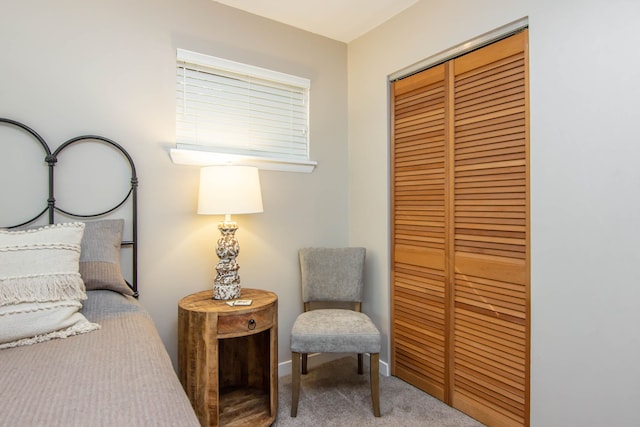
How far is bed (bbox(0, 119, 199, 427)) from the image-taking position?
0.78 meters

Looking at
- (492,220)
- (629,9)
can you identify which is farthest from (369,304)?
(629,9)

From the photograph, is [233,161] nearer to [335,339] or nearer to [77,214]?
[77,214]

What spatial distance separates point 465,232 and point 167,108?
1882mm

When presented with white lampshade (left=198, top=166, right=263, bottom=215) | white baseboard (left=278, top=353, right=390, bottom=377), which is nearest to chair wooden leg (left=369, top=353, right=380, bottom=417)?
white baseboard (left=278, top=353, right=390, bottom=377)

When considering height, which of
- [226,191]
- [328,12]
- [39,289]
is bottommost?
[39,289]

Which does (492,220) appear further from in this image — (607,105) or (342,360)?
(342,360)

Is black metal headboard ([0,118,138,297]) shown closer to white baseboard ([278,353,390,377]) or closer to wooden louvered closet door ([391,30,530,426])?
white baseboard ([278,353,390,377])

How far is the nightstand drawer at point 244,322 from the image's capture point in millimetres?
1742

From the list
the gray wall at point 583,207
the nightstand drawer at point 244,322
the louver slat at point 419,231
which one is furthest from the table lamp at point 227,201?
the gray wall at point 583,207

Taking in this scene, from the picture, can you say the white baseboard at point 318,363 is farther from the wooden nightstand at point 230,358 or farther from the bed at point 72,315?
the bed at point 72,315

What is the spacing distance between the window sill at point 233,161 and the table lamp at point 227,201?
205mm

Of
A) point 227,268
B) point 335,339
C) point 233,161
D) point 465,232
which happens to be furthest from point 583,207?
point 233,161

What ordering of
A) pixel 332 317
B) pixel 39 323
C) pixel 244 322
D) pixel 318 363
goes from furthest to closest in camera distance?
pixel 318 363 → pixel 332 317 → pixel 244 322 → pixel 39 323

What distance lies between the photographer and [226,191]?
193 cm
